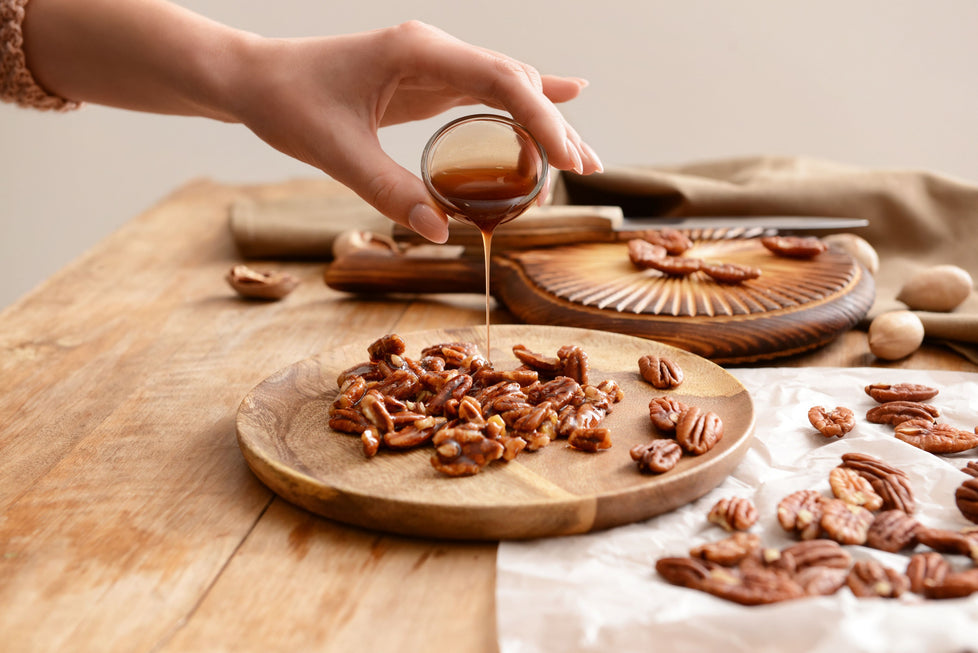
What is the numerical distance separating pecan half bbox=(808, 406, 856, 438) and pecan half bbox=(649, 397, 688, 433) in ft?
0.70

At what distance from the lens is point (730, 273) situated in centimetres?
192

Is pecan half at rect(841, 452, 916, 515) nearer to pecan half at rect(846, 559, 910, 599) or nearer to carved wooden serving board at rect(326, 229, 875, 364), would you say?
pecan half at rect(846, 559, 910, 599)

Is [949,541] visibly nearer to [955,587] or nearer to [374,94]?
[955,587]

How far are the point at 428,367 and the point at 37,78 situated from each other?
939 mm

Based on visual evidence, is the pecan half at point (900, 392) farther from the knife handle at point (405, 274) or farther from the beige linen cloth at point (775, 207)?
the knife handle at point (405, 274)

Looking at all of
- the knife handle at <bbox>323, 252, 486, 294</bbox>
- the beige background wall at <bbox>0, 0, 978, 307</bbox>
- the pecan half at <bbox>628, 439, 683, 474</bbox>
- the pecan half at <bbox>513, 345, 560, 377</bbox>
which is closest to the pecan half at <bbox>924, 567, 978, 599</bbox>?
the pecan half at <bbox>628, 439, 683, 474</bbox>

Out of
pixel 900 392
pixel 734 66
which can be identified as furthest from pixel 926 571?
pixel 734 66

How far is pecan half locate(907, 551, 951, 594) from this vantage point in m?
1.02

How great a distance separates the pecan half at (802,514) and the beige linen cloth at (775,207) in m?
1.25

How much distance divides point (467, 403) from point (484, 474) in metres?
0.16

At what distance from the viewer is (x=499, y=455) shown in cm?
126

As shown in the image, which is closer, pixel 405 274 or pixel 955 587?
pixel 955 587

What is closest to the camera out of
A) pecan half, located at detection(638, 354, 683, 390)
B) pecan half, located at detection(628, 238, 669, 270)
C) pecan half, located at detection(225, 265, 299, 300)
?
pecan half, located at detection(638, 354, 683, 390)

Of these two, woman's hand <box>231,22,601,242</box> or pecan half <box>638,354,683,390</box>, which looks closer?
woman's hand <box>231,22,601,242</box>
